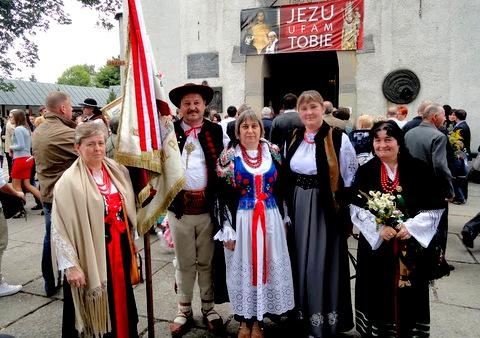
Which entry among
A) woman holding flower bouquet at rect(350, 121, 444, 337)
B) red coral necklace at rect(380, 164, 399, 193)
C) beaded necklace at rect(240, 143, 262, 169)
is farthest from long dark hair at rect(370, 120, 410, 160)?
beaded necklace at rect(240, 143, 262, 169)

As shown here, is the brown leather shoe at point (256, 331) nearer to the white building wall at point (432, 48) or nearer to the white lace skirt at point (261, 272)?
the white lace skirt at point (261, 272)

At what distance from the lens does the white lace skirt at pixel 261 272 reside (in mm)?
2818

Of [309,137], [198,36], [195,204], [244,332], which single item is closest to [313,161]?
[309,137]

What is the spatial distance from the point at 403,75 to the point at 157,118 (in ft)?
28.5

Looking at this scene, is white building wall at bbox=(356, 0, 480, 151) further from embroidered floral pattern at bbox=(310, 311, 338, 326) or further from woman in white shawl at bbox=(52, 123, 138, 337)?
woman in white shawl at bbox=(52, 123, 138, 337)

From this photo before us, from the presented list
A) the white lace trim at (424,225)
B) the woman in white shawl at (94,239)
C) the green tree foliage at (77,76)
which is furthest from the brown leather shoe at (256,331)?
the green tree foliage at (77,76)

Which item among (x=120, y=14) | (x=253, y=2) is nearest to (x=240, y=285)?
(x=253, y=2)

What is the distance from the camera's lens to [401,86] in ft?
32.0

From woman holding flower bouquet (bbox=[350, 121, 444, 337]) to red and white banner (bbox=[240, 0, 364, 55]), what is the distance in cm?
804

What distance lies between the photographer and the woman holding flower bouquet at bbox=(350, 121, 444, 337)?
8.31 feet

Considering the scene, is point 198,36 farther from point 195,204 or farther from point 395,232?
point 395,232

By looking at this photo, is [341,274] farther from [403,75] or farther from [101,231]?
[403,75]

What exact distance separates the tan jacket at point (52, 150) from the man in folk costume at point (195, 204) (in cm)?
124

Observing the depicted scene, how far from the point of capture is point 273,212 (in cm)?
286
